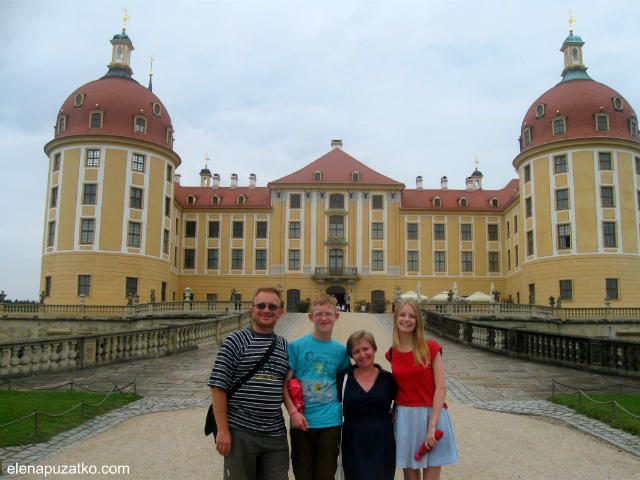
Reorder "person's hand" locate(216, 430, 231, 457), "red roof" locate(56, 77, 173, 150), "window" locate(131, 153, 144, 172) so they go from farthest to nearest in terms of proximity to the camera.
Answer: "window" locate(131, 153, 144, 172), "red roof" locate(56, 77, 173, 150), "person's hand" locate(216, 430, 231, 457)

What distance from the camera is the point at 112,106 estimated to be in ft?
122

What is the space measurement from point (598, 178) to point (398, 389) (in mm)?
35664

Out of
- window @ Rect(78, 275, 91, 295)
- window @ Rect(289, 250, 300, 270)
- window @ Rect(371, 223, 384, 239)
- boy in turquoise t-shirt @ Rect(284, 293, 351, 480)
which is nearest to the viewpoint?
boy in turquoise t-shirt @ Rect(284, 293, 351, 480)

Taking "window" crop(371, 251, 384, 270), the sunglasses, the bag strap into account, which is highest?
"window" crop(371, 251, 384, 270)

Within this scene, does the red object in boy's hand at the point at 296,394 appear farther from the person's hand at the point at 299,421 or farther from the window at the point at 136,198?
the window at the point at 136,198

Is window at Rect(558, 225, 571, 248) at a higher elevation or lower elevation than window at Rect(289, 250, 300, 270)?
higher

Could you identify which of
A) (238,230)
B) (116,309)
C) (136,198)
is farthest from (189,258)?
(116,309)

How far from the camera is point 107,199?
35.9m

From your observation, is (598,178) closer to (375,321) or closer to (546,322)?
(546,322)

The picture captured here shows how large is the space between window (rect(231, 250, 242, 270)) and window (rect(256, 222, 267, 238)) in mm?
2220

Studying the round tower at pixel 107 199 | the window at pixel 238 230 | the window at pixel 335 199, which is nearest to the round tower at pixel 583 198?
the window at pixel 335 199

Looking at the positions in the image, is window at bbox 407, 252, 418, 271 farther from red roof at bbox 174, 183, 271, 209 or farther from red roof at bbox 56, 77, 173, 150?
red roof at bbox 56, 77, 173, 150

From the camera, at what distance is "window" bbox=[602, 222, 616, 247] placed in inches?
1345

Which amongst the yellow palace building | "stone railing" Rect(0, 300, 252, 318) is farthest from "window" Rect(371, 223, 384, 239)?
"stone railing" Rect(0, 300, 252, 318)
